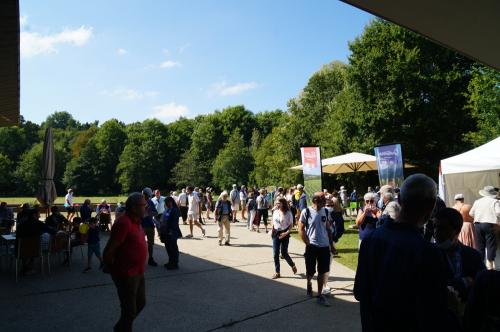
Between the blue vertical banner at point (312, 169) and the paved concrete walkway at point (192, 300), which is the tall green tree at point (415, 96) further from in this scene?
the paved concrete walkway at point (192, 300)

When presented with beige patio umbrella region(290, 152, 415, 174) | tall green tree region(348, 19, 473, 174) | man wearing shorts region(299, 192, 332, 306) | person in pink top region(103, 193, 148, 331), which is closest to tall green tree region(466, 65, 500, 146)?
tall green tree region(348, 19, 473, 174)

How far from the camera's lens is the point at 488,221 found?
8.64 m

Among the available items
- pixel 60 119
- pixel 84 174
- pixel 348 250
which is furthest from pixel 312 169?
pixel 60 119

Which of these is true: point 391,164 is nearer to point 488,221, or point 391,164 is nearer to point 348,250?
point 348,250

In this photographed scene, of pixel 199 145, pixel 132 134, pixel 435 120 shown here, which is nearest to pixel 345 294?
pixel 435 120

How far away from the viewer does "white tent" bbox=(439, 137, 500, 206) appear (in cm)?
1082

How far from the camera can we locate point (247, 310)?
6320 millimetres

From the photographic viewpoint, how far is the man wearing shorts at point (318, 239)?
671cm

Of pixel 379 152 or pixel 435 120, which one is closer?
pixel 379 152

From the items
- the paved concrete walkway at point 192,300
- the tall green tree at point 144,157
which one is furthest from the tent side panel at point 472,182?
the tall green tree at point 144,157

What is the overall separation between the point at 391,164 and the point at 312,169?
264 cm

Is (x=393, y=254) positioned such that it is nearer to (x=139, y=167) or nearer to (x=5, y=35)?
(x=5, y=35)

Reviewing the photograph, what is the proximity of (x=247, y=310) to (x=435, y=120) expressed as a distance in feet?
86.5

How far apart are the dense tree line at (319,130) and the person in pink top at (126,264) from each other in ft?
78.6
